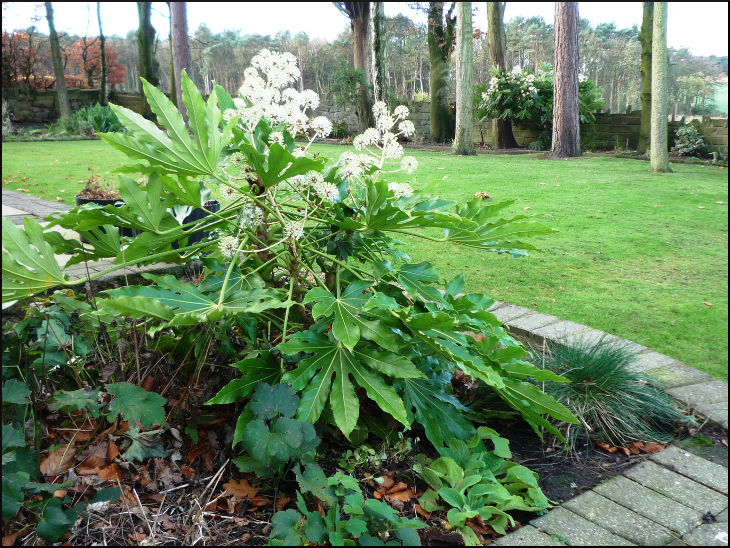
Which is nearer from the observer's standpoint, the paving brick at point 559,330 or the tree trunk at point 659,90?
the paving brick at point 559,330

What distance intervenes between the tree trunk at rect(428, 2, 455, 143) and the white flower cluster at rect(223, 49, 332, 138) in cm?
1126

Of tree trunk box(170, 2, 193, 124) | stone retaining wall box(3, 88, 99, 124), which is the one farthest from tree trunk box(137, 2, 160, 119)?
→ tree trunk box(170, 2, 193, 124)

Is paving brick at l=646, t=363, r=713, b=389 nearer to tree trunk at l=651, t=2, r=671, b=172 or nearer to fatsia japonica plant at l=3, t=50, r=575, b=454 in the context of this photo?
fatsia japonica plant at l=3, t=50, r=575, b=454

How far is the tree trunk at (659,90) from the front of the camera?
728 cm

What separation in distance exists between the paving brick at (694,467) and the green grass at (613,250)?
800 millimetres

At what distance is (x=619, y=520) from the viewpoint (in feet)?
5.48

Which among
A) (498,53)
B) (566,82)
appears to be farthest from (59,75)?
(566,82)

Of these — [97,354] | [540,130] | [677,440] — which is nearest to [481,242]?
[677,440]

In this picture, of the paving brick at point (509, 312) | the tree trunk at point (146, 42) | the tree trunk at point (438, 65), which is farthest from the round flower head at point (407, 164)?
the tree trunk at point (146, 42)

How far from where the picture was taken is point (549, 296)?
386cm

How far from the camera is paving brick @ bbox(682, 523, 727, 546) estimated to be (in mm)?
1604

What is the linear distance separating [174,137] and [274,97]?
0.45m

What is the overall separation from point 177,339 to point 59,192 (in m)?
6.73

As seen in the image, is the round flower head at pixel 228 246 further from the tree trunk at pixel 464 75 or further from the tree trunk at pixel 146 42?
the tree trunk at pixel 146 42
